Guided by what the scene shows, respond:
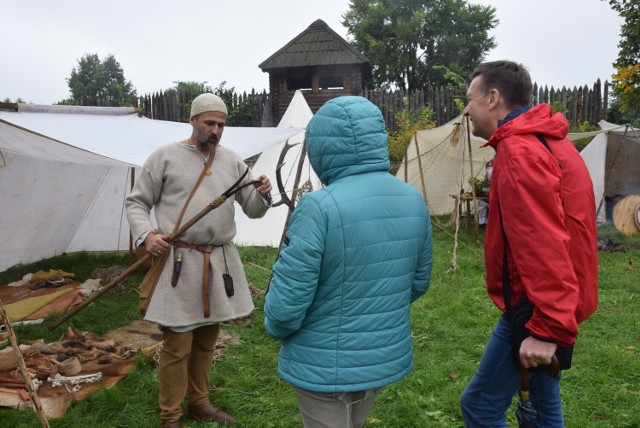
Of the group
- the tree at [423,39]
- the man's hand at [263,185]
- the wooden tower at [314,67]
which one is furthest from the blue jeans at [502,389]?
the tree at [423,39]

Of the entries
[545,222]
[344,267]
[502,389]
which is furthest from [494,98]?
[502,389]

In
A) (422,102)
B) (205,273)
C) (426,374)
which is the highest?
(422,102)

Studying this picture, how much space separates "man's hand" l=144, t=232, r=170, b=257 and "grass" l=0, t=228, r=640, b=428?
3.21 ft

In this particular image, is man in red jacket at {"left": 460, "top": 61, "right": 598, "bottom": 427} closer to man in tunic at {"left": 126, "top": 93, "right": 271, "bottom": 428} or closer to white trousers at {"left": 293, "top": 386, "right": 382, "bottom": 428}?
white trousers at {"left": 293, "top": 386, "right": 382, "bottom": 428}

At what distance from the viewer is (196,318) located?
2660 mm

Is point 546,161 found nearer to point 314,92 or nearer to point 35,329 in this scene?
point 35,329

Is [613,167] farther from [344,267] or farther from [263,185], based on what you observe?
[344,267]

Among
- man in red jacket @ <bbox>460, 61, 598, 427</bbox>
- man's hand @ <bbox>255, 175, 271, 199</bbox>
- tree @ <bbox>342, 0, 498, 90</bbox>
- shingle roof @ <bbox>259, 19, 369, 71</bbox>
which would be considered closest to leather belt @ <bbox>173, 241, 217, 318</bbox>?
man's hand @ <bbox>255, 175, 271, 199</bbox>

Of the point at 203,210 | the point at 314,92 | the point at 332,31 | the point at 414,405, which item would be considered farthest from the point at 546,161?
the point at 332,31

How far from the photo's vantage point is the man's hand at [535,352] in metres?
1.52

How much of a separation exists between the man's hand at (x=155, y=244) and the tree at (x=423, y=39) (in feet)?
68.2

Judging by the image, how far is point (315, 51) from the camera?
16984 millimetres

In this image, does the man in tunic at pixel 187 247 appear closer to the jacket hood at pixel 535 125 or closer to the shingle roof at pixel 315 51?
the jacket hood at pixel 535 125

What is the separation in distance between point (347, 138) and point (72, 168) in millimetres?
5593
